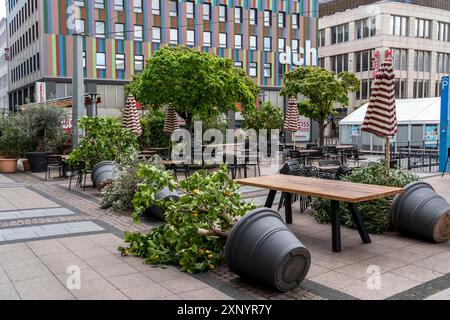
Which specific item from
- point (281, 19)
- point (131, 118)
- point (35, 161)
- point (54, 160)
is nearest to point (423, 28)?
point (281, 19)

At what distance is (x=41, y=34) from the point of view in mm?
38312

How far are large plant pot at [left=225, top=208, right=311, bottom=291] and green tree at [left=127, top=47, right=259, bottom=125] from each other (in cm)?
1214

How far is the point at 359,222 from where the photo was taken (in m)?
6.66

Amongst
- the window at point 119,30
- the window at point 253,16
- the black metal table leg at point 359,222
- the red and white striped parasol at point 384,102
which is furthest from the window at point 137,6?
the black metal table leg at point 359,222

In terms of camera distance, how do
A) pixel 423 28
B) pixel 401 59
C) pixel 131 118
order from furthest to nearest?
pixel 423 28
pixel 401 59
pixel 131 118

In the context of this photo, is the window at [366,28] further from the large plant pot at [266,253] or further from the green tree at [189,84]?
the large plant pot at [266,253]

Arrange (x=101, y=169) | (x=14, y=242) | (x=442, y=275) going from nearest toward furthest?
(x=442, y=275), (x=14, y=242), (x=101, y=169)

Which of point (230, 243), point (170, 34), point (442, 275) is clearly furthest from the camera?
point (170, 34)

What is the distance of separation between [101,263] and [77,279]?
2.07ft

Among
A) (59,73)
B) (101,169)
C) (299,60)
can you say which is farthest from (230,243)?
(299,60)

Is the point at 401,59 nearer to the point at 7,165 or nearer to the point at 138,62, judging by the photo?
the point at 138,62

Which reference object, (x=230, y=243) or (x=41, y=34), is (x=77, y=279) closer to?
(x=230, y=243)

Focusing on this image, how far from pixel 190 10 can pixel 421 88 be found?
3214 cm
